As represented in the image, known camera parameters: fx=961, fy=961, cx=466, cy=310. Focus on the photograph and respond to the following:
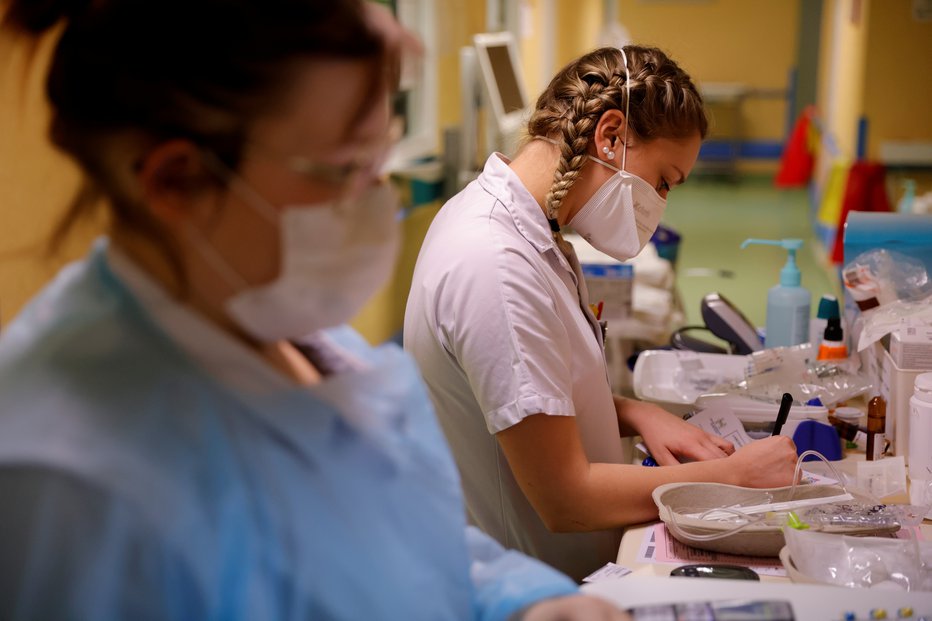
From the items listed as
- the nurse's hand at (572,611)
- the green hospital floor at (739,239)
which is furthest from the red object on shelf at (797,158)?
the nurse's hand at (572,611)

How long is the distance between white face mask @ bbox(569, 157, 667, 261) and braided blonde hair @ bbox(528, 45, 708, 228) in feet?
0.23

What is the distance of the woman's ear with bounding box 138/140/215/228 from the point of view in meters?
0.79

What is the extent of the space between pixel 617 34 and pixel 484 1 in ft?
6.39

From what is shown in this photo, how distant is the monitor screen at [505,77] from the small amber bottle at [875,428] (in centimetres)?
257

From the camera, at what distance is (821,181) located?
326 inches

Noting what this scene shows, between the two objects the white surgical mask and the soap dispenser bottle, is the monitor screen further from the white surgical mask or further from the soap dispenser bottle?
the white surgical mask

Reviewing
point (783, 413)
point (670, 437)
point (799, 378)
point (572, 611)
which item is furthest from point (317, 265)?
point (799, 378)

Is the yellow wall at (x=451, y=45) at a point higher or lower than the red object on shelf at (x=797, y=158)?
higher

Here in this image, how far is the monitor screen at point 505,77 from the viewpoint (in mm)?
4113

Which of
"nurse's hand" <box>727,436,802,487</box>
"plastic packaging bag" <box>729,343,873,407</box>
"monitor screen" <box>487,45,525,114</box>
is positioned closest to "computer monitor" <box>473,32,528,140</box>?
"monitor screen" <box>487,45,525,114</box>

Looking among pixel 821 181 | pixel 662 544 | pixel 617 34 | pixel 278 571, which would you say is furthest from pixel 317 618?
pixel 821 181

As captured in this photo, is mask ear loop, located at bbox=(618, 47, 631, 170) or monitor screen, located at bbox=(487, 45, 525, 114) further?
monitor screen, located at bbox=(487, 45, 525, 114)

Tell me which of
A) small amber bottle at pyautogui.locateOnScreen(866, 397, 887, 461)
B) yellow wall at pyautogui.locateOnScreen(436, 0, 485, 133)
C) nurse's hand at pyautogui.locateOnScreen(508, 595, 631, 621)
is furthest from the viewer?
yellow wall at pyautogui.locateOnScreen(436, 0, 485, 133)

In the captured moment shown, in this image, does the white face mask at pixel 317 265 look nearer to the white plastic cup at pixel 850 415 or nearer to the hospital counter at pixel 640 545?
the hospital counter at pixel 640 545
